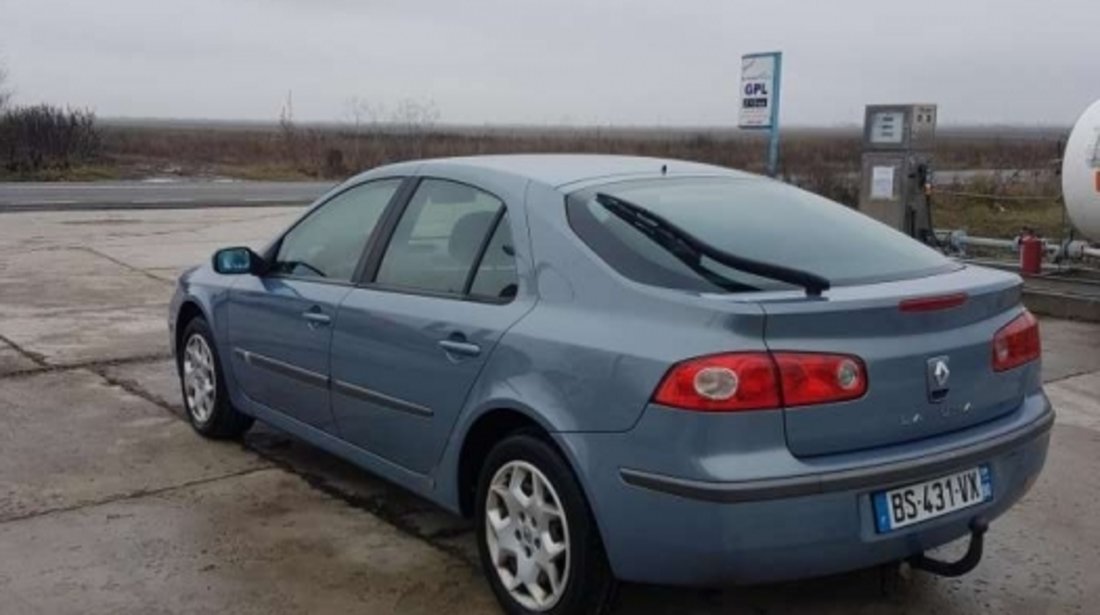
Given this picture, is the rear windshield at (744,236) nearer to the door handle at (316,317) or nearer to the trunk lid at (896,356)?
the trunk lid at (896,356)

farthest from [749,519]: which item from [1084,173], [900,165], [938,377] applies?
[900,165]

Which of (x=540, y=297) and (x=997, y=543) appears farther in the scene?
(x=997, y=543)

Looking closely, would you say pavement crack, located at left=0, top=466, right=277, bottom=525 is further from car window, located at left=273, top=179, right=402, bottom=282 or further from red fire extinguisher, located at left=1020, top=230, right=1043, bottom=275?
red fire extinguisher, located at left=1020, top=230, right=1043, bottom=275

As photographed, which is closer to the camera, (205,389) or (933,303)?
(933,303)

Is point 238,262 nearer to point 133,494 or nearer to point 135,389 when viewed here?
point 133,494

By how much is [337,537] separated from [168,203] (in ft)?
64.5

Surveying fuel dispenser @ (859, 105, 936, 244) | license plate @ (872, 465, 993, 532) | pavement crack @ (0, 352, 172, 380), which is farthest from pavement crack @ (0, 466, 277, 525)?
fuel dispenser @ (859, 105, 936, 244)

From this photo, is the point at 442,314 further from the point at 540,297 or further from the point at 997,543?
the point at 997,543

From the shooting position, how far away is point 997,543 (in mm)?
4426

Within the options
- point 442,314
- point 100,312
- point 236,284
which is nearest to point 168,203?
point 100,312

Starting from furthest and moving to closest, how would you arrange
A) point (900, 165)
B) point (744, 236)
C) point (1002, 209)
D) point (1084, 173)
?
1. point (1002, 209)
2. point (900, 165)
3. point (1084, 173)
4. point (744, 236)

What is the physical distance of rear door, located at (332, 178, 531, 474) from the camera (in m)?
3.78

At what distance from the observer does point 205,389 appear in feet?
18.7

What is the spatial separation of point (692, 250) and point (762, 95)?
32.3ft
